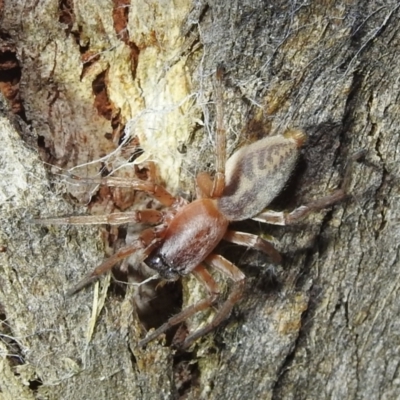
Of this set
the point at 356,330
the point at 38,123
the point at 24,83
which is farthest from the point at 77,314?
the point at 356,330

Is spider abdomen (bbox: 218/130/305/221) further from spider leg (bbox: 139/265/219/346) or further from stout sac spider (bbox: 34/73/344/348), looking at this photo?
spider leg (bbox: 139/265/219/346)

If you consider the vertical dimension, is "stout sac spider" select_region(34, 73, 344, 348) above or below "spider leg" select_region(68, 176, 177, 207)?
below

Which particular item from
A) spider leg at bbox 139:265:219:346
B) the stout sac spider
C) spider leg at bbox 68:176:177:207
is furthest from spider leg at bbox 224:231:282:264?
spider leg at bbox 68:176:177:207

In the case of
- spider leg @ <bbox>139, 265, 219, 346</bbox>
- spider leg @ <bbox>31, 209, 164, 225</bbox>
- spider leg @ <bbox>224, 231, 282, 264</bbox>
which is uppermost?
spider leg @ <bbox>31, 209, 164, 225</bbox>

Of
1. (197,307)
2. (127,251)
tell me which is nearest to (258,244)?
(197,307)

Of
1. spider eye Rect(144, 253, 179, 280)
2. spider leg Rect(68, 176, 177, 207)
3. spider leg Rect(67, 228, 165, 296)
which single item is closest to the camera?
spider leg Rect(67, 228, 165, 296)

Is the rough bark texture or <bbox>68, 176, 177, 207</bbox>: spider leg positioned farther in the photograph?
<bbox>68, 176, 177, 207</bbox>: spider leg

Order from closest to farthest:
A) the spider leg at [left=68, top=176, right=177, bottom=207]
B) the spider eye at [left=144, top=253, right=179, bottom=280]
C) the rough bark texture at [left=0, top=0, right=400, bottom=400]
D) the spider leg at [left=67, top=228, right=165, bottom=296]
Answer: the rough bark texture at [left=0, top=0, right=400, bottom=400] < the spider leg at [left=67, top=228, right=165, bottom=296] < the spider leg at [left=68, top=176, right=177, bottom=207] < the spider eye at [left=144, top=253, right=179, bottom=280]

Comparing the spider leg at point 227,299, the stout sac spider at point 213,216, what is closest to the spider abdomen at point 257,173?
the stout sac spider at point 213,216
